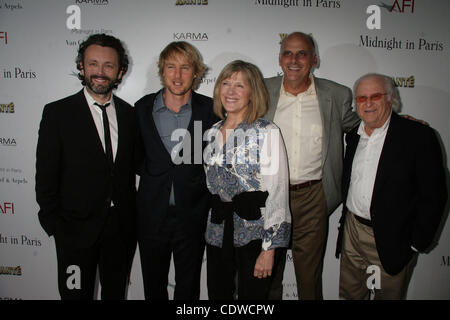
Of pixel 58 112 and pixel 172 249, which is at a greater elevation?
pixel 58 112

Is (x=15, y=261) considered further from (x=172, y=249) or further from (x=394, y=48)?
(x=394, y=48)

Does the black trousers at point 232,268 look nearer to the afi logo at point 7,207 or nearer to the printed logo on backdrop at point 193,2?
the printed logo on backdrop at point 193,2

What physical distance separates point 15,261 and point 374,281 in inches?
136

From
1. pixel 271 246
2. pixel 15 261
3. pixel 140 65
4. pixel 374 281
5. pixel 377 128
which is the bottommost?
pixel 15 261

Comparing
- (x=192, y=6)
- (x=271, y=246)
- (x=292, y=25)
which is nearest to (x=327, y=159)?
(x=271, y=246)

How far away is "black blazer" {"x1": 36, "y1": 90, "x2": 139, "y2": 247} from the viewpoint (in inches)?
72.6

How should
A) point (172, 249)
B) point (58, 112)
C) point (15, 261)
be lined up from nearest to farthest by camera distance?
point (58, 112), point (172, 249), point (15, 261)

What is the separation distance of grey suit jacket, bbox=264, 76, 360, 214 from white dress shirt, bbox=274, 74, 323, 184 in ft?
0.17

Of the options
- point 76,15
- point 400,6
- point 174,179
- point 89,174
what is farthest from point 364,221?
point 76,15

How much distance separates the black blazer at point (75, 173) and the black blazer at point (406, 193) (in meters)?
1.81

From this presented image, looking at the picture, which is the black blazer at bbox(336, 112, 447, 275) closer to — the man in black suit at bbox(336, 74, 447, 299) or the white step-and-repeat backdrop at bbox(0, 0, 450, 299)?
the man in black suit at bbox(336, 74, 447, 299)

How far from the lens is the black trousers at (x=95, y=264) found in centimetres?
194

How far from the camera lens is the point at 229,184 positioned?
5.79ft

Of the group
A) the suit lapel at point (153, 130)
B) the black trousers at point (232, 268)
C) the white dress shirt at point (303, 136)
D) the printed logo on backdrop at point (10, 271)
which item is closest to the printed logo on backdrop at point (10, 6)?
the suit lapel at point (153, 130)
